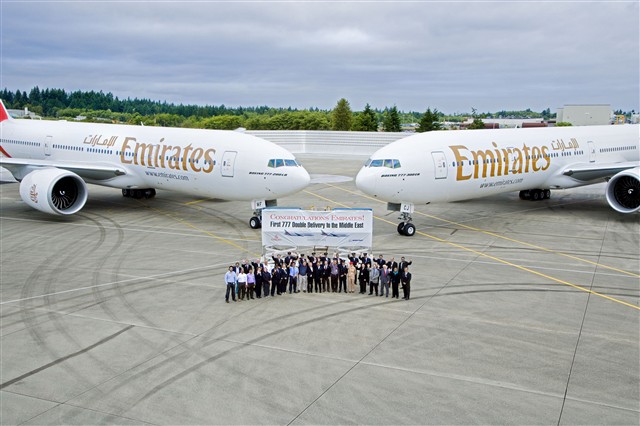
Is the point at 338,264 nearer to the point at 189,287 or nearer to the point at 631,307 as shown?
the point at 189,287

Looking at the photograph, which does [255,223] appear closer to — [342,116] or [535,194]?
[535,194]

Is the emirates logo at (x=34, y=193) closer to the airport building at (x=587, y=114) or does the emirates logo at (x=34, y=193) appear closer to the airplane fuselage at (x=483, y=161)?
the airplane fuselage at (x=483, y=161)

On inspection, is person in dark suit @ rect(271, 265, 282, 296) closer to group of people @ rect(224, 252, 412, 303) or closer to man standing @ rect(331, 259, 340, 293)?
group of people @ rect(224, 252, 412, 303)

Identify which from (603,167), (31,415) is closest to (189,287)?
(31,415)

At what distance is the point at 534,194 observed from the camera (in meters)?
35.5

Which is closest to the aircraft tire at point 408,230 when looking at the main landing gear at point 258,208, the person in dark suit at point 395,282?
the main landing gear at point 258,208

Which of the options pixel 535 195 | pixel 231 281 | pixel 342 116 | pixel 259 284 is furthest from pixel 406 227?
pixel 342 116

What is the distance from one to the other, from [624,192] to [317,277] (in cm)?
2011

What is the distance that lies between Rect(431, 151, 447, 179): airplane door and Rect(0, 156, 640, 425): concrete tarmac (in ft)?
9.57

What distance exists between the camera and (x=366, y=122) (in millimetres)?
103812

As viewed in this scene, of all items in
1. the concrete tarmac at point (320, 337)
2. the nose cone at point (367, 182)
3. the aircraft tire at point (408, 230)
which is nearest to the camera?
the concrete tarmac at point (320, 337)

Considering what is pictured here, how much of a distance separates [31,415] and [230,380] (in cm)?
374

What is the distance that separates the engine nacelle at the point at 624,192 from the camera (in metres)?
28.4

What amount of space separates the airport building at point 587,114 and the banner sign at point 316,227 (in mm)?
92286
